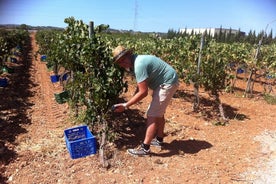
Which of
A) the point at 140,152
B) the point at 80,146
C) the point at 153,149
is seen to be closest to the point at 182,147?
the point at 153,149

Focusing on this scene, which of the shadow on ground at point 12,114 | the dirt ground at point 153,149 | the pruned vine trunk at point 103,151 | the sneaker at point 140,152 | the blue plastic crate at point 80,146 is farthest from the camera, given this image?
the shadow on ground at point 12,114

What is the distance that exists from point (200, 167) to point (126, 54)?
1.99 meters

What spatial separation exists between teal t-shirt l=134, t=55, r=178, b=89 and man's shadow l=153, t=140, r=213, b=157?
1.18 m

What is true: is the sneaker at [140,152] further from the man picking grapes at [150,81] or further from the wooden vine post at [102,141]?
the wooden vine post at [102,141]

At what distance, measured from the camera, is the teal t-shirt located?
3582 millimetres

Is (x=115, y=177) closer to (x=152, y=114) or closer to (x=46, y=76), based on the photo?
(x=152, y=114)

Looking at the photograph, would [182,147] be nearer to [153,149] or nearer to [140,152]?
[153,149]

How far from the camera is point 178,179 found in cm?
369

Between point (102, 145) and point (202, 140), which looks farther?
point (202, 140)

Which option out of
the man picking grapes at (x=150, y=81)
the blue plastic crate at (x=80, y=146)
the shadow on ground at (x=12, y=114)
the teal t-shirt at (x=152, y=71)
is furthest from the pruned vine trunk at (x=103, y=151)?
the shadow on ground at (x=12, y=114)

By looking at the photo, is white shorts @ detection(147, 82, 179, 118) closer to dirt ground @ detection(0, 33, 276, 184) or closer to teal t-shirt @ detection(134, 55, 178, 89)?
teal t-shirt @ detection(134, 55, 178, 89)

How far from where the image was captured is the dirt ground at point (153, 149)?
373 cm

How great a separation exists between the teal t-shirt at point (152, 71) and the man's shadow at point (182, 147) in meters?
1.18

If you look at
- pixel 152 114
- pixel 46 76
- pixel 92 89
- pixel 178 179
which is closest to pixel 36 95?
pixel 46 76
